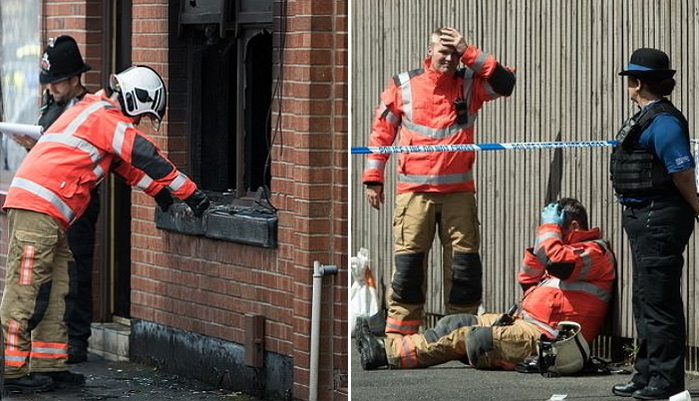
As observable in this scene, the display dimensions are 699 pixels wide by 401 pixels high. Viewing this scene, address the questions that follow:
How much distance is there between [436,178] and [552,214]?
771mm

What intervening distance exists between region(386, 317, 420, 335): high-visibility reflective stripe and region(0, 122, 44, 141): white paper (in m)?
4.39

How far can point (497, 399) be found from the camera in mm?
9656

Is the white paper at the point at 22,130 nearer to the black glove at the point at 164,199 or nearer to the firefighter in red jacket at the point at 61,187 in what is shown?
the firefighter in red jacket at the point at 61,187

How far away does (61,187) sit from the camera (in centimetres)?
1141

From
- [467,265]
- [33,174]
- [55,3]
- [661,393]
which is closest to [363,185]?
[467,265]

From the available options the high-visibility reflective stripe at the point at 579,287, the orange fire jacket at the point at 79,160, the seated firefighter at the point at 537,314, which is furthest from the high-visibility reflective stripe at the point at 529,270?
the orange fire jacket at the point at 79,160

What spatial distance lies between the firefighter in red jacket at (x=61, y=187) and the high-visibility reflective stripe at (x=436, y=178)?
232cm

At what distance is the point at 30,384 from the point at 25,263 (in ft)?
2.57

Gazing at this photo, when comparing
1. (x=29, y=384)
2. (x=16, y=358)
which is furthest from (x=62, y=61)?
(x=29, y=384)

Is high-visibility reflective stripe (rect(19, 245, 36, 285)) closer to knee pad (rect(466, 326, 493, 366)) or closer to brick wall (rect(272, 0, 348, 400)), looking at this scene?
brick wall (rect(272, 0, 348, 400))

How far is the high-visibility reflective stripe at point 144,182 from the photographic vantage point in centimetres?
1133

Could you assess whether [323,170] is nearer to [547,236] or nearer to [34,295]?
[547,236]

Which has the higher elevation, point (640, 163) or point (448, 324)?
point (640, 163)

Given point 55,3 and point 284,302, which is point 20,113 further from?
point 284,302
